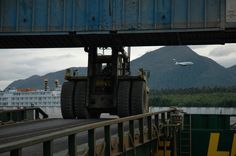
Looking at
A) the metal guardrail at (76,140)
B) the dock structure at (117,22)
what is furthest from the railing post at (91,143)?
the dock structure at (117,22)

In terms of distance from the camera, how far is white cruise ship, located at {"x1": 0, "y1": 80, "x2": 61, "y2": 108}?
4731 inches

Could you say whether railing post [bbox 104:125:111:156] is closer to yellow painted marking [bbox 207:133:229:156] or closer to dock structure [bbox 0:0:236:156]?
yellow painted marking [bbox 207:133:229:156]

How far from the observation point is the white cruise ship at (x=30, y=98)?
120 meters

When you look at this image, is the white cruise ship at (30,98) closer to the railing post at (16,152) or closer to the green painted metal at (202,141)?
the green painted metal at (202,141)

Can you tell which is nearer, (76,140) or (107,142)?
(107,142)

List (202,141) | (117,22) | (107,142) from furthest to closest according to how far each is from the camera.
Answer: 1. (117,22)
2. (202,141)
3. (107,142)

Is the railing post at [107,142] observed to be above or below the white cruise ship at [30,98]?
above

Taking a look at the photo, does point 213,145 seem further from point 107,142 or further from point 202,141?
point 107,142

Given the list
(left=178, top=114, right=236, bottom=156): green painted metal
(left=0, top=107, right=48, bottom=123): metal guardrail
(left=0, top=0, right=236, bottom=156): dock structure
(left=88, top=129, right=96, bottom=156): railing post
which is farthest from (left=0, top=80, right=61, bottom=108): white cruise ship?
(left=88, top=129, right=96, bottom=156): railing post

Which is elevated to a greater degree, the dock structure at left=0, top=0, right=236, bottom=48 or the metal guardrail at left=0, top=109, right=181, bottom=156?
the dock structure at left=0, top=0, right=236, bottom=48

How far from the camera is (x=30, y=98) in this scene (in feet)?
420

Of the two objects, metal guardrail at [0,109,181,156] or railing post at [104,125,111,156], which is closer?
metal guardrail at [0,109,181,156]

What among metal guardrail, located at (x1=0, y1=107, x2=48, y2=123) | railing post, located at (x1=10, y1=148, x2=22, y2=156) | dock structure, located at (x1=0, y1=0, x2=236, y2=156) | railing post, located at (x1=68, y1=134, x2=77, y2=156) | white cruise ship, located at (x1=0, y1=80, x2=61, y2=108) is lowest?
white cruise ship, located at (x1=0, y1=80, x2=61, y2=108)

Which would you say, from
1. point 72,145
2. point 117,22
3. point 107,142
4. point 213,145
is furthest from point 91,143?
point 117,22
